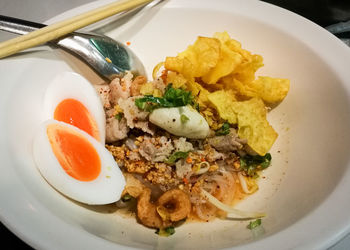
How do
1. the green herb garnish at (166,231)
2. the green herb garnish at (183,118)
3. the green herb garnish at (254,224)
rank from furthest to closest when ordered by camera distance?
Result: 1. the green herb garnish at (183,118)
2. the green herb garnish at (166,231)
3. the green herb garnish at (254,224)

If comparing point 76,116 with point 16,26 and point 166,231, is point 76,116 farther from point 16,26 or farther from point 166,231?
point 166,231

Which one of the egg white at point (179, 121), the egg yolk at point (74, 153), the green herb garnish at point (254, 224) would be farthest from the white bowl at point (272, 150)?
the egg white at point (179, 121)

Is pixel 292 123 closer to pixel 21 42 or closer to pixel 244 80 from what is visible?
pixel 244 80

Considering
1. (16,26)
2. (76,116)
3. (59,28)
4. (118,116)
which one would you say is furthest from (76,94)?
(16,26)

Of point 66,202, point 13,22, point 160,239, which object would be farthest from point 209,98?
point 13,22

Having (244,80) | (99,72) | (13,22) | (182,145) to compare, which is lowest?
(182,145)

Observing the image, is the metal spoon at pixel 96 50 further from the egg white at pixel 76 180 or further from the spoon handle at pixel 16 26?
the egg white at pixel 76 180
